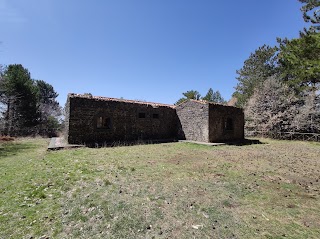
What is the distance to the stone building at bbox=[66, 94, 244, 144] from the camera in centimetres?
1321

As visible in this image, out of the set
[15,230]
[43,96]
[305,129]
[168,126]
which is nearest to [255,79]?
[305,129]

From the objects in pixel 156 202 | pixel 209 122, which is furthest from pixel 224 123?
pixel 156 202

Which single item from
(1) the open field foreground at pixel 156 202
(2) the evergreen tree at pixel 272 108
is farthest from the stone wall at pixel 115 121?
(2) the evergreen tree at pixel 272 108

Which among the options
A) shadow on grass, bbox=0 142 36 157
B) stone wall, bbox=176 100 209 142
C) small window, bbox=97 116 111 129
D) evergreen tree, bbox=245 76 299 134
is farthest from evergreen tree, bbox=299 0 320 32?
shadow on grass, bbox=0 142 36 157

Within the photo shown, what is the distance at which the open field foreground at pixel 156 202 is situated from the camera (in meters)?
3.07

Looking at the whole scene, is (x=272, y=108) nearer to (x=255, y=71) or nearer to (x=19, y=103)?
(x=255, y=71)

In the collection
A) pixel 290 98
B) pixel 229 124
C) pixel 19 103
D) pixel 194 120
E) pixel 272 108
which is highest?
pixel 290 98

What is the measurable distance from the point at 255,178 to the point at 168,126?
12150mm

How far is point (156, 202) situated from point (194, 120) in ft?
40.7

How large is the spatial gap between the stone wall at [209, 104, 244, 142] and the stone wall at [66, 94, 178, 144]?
13.7 ft

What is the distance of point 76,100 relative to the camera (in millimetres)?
13008

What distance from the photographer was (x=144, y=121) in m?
16.3

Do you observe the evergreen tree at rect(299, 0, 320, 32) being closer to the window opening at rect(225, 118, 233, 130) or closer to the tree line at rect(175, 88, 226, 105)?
the window opening at rect(225, 118, 233, 130)

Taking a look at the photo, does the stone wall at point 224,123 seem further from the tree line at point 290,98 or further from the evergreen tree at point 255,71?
the evergreen tree at point 255,71
